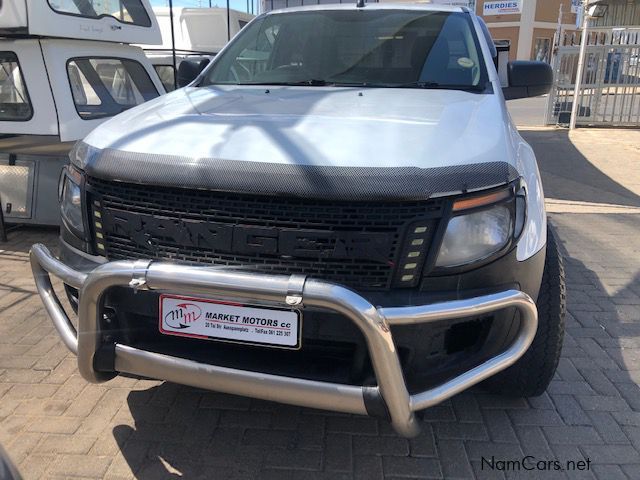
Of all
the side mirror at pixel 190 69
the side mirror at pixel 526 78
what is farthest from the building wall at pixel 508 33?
the side mirror at pixel 190 69

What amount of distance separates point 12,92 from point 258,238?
417cm

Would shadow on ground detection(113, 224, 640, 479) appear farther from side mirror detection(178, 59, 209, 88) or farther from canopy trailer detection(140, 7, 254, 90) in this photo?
canopy trailer detection(140, 7, 254, 90)

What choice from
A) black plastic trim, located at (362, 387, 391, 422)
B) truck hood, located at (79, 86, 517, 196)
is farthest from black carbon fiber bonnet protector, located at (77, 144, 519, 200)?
black plastic trim, located at (362, 387, 391, 422)

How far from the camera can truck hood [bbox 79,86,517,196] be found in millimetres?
2012

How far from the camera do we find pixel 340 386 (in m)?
1.92

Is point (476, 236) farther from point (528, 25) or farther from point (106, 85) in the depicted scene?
point (528, 25)

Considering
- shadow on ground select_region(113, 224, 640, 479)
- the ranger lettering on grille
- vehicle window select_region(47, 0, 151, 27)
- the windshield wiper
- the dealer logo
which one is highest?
vehicle window select_region(47, 0, 151, 27)

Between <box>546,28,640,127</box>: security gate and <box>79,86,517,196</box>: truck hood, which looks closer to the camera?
<box>79,86,517,196</box>: truck hood

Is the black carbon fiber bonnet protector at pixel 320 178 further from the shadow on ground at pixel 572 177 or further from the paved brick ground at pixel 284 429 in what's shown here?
the shadow on ground at pixel 572 177

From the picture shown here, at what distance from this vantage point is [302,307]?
71.4 inches

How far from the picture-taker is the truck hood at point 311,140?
6.60 feet

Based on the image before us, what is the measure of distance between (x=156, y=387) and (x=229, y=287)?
1.36m

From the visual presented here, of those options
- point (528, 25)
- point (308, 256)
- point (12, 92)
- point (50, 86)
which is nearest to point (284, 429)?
point (308, 256)

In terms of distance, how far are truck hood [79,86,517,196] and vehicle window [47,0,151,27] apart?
9.20ft
